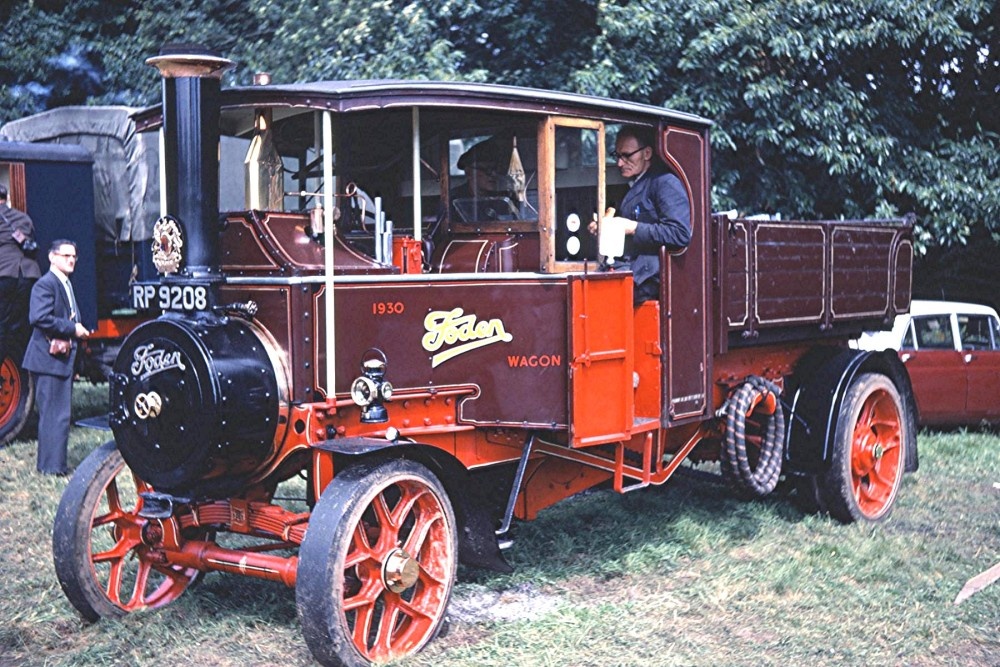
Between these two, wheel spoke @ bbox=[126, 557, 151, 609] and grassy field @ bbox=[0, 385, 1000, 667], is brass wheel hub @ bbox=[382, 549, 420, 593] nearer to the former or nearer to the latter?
grassy field @ bbox=[0, 385, 1000, 667]

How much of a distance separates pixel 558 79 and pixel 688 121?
19.1 ft

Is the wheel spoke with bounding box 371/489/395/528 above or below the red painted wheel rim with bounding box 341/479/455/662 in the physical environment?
above

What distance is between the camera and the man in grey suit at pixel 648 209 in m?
5.79

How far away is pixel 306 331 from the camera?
4543mm

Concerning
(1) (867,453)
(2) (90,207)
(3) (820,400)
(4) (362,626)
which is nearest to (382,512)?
(4) (362,626)

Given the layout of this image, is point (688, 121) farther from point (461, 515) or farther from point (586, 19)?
point (586, 19)

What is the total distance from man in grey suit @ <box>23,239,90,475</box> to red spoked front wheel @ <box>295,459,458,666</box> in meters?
3.96

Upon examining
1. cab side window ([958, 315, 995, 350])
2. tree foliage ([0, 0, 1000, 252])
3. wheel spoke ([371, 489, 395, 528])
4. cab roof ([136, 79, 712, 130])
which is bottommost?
wheel spoke ([371, 489, 395, 528])

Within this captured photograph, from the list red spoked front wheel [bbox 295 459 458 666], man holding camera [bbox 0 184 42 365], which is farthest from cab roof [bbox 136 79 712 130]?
man holding camera [bbox 0 184 42 365]

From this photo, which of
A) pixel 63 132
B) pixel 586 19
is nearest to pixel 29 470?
pixel 63 132

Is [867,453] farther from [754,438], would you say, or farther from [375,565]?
[375,565]

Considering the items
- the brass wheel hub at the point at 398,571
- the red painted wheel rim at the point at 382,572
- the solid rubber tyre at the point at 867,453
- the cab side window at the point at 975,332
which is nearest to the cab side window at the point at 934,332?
the cab side window at the point at 975,332

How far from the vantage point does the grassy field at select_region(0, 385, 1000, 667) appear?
15.4 ft

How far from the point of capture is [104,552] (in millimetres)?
5125
